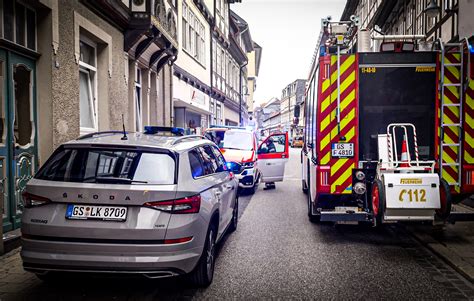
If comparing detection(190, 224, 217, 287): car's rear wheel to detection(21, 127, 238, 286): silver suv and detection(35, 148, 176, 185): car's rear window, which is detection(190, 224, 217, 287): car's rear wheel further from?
detection(35, 148, 176, 185): car's rear window

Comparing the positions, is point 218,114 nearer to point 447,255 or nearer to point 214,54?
point 214,54

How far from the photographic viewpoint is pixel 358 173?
6562mm

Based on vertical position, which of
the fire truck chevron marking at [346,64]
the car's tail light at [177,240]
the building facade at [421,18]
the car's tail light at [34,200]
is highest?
the building facade at [421,18]

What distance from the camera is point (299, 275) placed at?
499 cm

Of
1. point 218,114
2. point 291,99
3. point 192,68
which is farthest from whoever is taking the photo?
point 291,99

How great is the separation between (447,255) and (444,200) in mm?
722

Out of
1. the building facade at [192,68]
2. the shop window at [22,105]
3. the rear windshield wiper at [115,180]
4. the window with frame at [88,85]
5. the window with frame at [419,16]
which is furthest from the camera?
the building facade at [192,68]

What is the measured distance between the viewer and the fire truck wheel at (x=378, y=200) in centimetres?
572

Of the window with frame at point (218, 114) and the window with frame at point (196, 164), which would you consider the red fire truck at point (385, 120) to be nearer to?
the window with frame at point (196, 164)

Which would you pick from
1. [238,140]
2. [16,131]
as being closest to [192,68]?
[238,140]

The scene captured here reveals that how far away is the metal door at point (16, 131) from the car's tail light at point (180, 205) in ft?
10.1

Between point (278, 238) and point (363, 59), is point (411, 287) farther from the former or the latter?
point (363, 59)

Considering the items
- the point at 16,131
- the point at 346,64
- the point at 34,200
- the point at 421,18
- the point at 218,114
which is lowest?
the point at 34,200

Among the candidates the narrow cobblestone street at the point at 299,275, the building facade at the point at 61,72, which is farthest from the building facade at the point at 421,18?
the building facade at the point at 61,72
